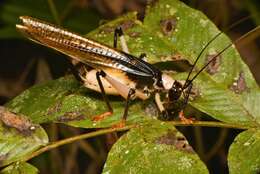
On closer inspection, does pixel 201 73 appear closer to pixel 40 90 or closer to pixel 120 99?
pixel 120 99

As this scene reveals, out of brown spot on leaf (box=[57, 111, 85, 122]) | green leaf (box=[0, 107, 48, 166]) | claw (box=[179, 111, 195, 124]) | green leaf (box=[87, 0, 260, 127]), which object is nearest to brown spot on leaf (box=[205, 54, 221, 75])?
green leaf (box=[87, 0, 260, 127])

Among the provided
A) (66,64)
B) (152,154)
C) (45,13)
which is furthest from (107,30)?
(66,64)

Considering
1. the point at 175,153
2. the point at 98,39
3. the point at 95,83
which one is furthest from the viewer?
the point at 98,39

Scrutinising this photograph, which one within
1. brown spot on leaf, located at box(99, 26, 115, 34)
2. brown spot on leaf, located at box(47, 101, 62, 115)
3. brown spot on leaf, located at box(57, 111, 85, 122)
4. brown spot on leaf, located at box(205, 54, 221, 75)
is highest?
brown spot on leaf, located at box(99, 26, 115, 34)

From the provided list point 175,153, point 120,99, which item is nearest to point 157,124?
point 175,153

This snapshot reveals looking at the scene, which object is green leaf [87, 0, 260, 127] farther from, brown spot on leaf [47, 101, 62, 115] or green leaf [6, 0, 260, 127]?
brown spot on leaf [47, 101, 62, 115]

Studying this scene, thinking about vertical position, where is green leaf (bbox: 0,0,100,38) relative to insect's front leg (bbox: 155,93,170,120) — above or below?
above
